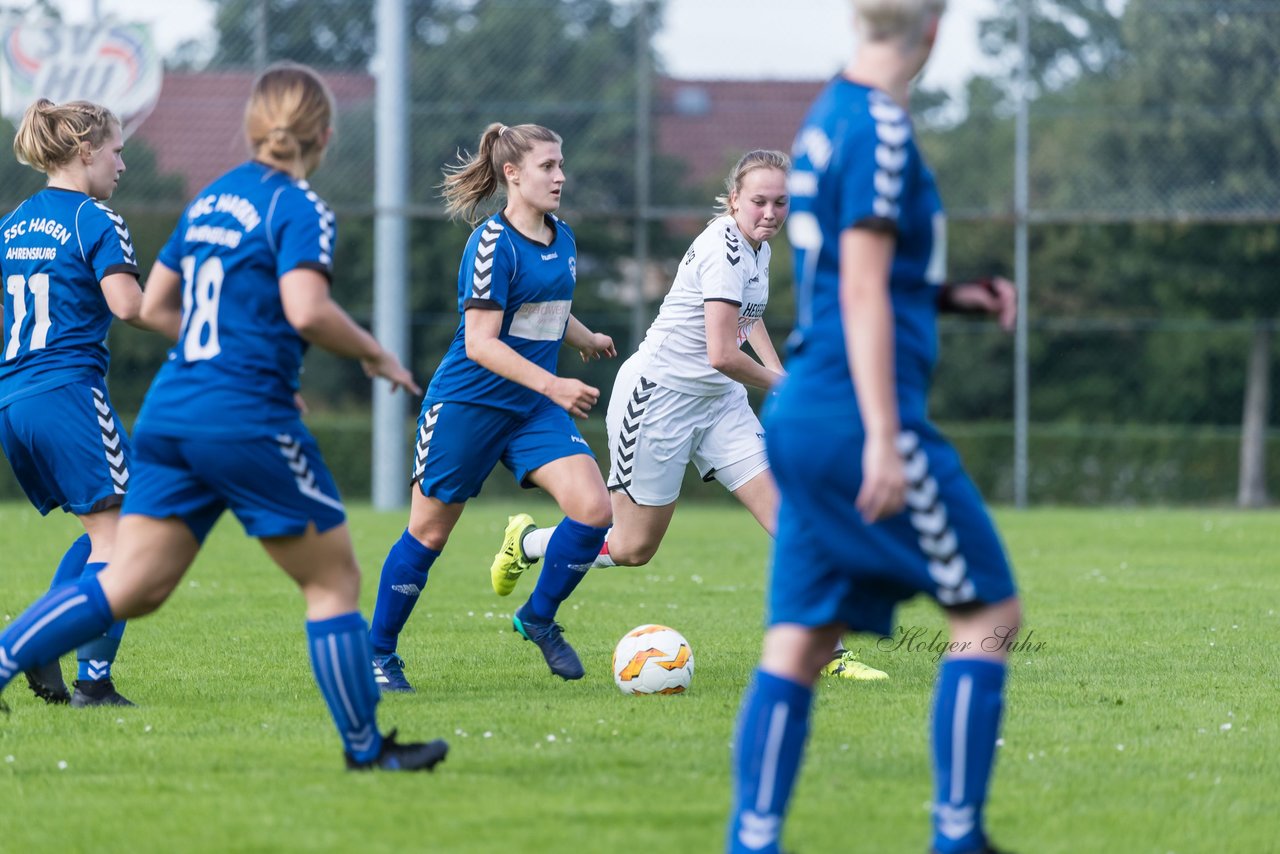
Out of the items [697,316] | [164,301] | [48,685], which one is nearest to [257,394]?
[164,301]

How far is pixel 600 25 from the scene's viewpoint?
2170 centimetres

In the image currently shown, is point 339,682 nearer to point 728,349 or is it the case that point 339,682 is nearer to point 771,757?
point 771,757

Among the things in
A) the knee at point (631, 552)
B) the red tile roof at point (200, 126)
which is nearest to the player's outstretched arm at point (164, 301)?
the knee at point (631, 552)

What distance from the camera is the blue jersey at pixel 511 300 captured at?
6203 mm

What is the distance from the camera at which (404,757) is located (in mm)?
4703

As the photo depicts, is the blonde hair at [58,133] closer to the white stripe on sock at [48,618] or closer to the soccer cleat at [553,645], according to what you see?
the white stripe on sock at [48,618]

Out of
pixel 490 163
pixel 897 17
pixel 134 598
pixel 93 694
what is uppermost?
pixel 897 17

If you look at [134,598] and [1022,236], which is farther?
[1022,236]

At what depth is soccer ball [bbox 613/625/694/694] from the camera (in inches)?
243

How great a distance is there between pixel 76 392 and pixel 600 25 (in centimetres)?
1673

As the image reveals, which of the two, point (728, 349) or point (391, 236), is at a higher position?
point (728, 349)

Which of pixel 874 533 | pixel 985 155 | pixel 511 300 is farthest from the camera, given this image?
pixel 985 155

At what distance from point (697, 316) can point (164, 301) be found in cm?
311

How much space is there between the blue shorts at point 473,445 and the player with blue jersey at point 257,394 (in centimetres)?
188
